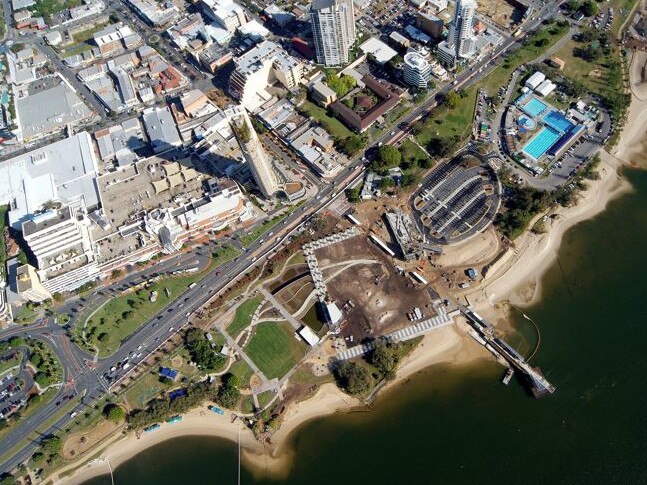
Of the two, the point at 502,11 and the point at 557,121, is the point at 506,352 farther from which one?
the point at 502,11

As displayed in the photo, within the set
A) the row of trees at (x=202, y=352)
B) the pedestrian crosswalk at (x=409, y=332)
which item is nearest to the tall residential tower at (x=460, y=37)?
the pedestrian crosswalk at (x=409, y=332)

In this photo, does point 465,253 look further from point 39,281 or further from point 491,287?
point 39,281

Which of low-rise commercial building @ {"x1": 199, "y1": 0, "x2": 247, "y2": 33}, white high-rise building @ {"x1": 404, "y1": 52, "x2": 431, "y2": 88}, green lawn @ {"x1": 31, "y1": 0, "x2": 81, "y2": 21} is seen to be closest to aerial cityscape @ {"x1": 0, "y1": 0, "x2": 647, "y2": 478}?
white high-rise building @ {"x1": 404, "y1": 52, "x2": 431, "y2": 88}

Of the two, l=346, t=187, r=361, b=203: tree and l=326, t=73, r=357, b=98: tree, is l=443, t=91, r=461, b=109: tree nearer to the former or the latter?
l=326, t=73, r=357, b=98: tree

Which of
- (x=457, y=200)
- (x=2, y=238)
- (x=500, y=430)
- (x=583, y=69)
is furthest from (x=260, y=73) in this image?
(x=500, y=430)

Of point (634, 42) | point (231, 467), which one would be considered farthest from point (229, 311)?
point (634, 42)

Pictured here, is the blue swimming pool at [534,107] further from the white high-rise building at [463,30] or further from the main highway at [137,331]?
the main highway at [137,331]
